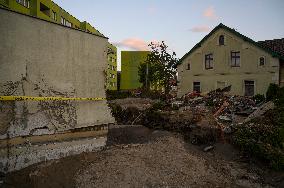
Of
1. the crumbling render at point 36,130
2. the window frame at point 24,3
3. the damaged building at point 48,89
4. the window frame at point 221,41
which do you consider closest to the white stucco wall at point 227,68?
the window frame at point 221,41

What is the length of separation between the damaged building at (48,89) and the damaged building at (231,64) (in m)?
20.5

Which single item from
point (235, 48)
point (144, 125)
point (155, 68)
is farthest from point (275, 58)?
point (155, 68)

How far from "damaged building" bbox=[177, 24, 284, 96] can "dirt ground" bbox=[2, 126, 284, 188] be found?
16.4 meters

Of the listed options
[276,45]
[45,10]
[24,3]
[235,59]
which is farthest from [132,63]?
[276,45]

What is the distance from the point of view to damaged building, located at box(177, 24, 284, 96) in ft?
79.8

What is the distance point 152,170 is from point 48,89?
11.6 feet

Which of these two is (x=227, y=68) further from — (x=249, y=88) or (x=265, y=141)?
(x=265, y=141)

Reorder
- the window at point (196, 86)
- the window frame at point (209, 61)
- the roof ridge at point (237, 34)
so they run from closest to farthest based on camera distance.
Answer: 1. the roof ridge at point (237, 34)
2. the window frame at point (209, 61)
3. the window at point (196, 86)

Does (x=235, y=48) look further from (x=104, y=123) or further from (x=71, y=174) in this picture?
(x=71, y=174)

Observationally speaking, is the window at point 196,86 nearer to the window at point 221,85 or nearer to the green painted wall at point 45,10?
the window at point 221,85

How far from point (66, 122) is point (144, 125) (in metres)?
7.96

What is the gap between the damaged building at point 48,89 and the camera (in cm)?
588

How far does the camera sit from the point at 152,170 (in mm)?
7180

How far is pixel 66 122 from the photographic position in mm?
6996
